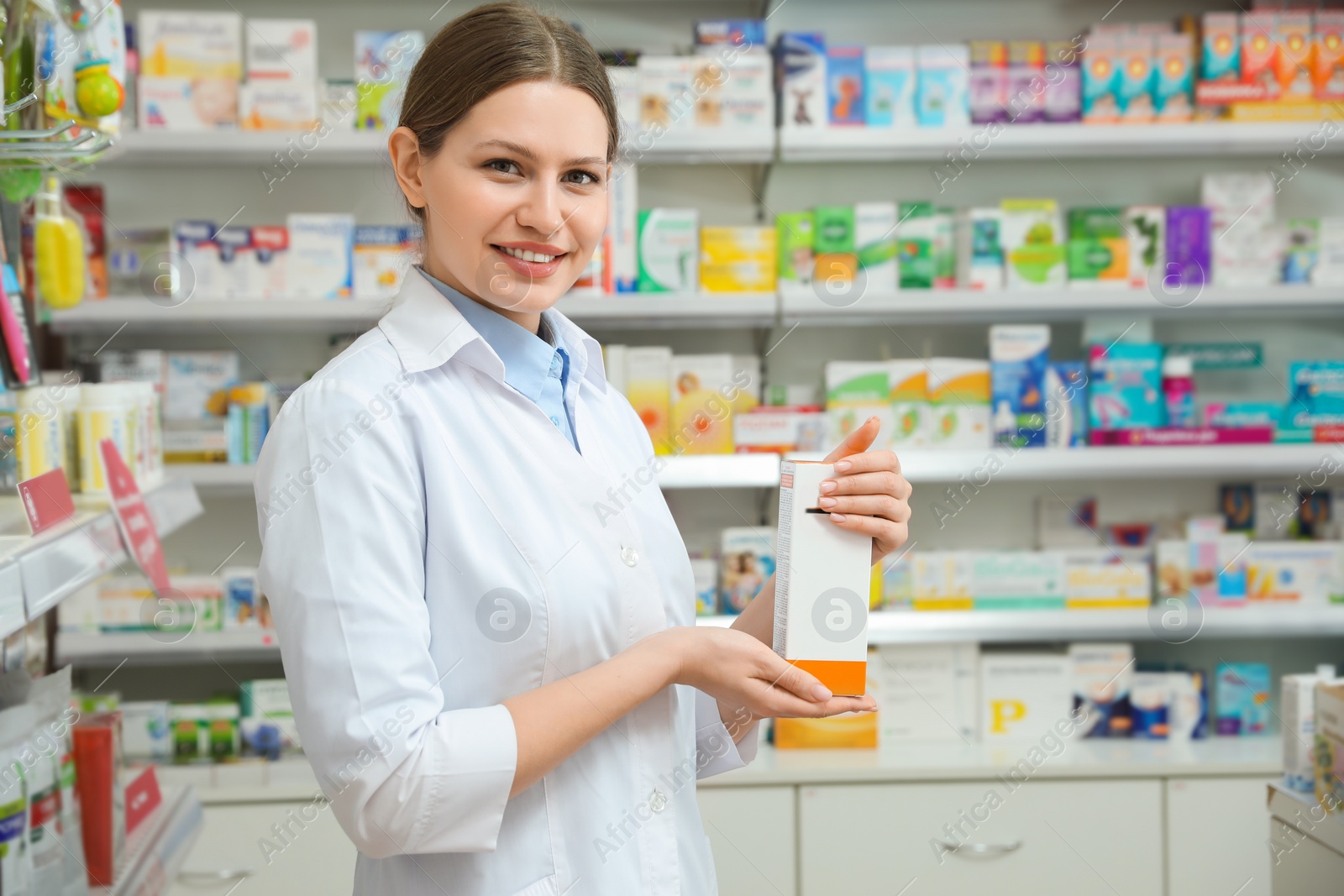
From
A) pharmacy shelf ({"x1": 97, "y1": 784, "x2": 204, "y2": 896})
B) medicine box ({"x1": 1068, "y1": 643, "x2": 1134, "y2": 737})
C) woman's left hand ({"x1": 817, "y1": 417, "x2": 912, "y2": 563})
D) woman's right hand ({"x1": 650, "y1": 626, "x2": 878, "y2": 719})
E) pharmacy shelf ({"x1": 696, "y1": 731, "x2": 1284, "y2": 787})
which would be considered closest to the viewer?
woman's right hand ({"x1": 650, "y1": 626, "x2": 878, "y2": 719})

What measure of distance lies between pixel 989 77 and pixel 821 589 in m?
2.19

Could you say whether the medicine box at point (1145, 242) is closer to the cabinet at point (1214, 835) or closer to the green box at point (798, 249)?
the green box at point (798, 249)

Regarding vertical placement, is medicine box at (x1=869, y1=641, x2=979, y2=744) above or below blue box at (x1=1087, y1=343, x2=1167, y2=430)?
below

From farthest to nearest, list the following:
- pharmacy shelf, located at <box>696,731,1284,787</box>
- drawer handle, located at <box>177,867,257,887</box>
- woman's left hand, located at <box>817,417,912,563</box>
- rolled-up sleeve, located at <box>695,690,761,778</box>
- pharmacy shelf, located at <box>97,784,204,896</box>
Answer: pharmacy shelf, located at <box>696,731,1284,787</box> → drawer handle, located at <box>177,867,257,887</box> → pharmacy shelf, located at <box>97,784,204,896</box> → rolled-up sleeve, located at <box>695,690,761,778</box> → woman's left hand, located at <box>817,417,912,563</box>

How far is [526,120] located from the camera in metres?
1.04

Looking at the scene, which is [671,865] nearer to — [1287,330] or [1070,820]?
[1070,820]

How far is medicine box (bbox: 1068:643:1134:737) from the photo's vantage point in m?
2.93

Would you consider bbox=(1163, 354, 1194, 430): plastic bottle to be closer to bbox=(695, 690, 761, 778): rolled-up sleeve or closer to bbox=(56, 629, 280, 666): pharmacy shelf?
bbox=(695, 690, 761, 778): rolled-up sleeve

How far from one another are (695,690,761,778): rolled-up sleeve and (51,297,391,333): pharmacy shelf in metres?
1.65

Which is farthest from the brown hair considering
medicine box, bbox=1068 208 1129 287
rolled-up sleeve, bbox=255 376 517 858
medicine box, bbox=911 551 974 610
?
medicine box, bbox=1068 208 1129 287

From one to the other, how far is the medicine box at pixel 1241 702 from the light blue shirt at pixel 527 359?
255 cm

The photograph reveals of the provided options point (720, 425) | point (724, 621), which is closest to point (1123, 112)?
point (720, 425)

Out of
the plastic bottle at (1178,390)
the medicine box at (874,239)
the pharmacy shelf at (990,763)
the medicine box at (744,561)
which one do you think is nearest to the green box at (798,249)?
the medicine box at (874,239)

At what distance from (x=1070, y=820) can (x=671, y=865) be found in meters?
1.98
